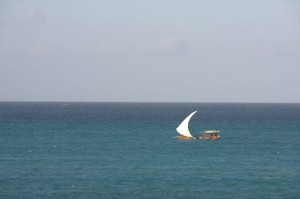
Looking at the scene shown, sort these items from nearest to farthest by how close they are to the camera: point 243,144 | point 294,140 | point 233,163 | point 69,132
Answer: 1. point 233,163
2. point 243,144
3. point 294,140
4. point 69,132

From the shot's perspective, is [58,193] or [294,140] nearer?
[58,193]

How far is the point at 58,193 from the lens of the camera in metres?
61.3

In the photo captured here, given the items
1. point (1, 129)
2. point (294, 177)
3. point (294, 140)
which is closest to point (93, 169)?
point (294, 177)

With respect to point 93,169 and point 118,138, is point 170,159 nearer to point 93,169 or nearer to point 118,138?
point 93,169

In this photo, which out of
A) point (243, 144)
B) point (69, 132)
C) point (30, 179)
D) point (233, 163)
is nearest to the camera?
point (30, 179)

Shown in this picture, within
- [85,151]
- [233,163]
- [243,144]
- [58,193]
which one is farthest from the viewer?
[243,144]

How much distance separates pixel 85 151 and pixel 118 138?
23.3m

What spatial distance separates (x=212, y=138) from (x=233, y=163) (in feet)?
97.7

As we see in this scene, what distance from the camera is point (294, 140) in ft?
378

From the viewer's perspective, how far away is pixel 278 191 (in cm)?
6278

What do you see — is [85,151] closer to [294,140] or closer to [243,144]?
[243,144]

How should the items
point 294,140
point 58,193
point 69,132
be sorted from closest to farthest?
point 58,193
point 294,140
point 69,132

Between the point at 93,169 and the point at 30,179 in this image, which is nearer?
the point at 30,179

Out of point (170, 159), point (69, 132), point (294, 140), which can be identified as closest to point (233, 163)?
point (170, 159)
